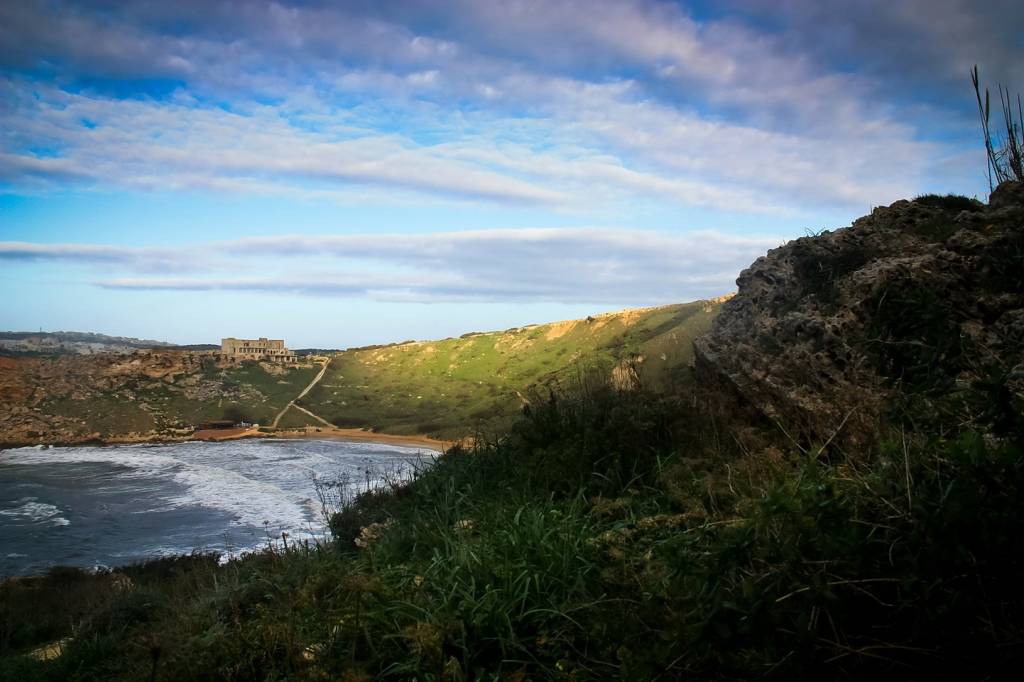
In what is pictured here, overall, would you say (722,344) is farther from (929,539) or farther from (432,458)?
(929,539)

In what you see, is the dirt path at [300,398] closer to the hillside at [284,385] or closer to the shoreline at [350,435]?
the hillside at [284,385]

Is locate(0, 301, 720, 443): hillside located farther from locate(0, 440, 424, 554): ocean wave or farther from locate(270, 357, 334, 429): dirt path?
locate(0, 440, 424, 554): ocean wave

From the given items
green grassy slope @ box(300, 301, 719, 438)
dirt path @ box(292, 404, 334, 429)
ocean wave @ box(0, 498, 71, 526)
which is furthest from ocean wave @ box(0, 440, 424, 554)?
green grassy slope @ box(300, 301, 719, 438)

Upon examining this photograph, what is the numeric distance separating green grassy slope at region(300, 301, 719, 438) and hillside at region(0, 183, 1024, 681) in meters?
31.7

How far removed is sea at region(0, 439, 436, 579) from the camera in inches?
657

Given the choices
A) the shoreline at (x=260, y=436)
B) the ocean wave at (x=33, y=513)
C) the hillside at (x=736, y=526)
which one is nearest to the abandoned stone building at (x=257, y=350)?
the shoreline at (x=260, y=436)

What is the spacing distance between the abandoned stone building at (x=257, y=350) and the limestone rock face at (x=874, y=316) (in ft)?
172

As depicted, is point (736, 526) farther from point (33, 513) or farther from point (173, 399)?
point (173, 399)

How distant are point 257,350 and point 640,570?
56.8 metres

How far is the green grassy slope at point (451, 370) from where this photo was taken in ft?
140

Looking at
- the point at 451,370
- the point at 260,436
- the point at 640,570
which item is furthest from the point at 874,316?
the point at 451,370

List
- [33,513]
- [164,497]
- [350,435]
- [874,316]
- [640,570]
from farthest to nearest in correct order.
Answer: [350,435] < [164,497] < [33,513] < [874,316] < [640,570]

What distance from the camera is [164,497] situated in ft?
78.2

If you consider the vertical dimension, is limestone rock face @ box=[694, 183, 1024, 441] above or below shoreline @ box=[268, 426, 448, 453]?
above
